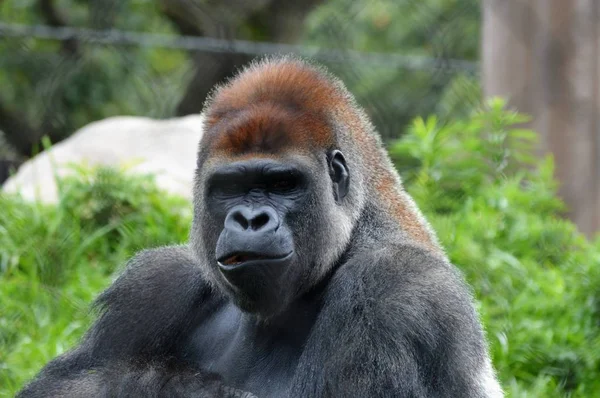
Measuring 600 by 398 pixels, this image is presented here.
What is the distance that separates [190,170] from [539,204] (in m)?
1.87

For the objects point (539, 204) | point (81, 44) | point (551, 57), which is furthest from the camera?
point (81, 44)

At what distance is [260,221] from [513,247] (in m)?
2.13

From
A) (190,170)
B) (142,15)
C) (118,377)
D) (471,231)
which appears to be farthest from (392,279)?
(142,15)

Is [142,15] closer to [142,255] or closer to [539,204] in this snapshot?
[539,204]

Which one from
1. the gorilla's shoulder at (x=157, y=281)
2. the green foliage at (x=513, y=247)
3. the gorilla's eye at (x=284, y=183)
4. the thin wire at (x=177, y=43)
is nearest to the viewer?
the gorilla's eye at (x=284, y=183)

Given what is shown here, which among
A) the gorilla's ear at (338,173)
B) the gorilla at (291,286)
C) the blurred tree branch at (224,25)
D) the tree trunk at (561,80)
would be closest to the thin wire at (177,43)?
the blurred tree branch at (224,25)

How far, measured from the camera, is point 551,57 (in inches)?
210

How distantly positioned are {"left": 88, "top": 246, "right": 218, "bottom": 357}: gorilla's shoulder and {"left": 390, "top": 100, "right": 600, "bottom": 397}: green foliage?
1.22 meters

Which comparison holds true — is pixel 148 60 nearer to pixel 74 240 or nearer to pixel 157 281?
pixel 74 240

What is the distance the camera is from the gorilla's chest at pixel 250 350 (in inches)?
106

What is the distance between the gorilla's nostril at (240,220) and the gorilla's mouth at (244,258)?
0.23ft

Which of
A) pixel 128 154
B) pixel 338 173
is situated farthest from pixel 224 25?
pixel 338 173

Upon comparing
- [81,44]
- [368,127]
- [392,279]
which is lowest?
[392,279]

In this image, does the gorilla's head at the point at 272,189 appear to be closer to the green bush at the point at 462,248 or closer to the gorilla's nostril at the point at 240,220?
the gorilla's nostril at the point at 240,220
